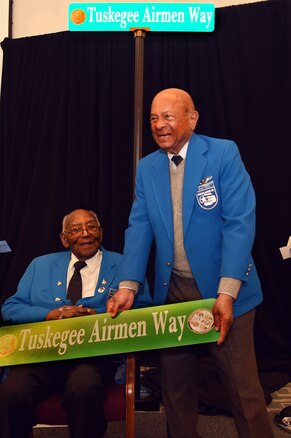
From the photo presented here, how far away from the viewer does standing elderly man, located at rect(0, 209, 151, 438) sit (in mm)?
2225

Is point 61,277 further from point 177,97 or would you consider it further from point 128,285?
point 177,97

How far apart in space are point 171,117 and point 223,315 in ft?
2.70

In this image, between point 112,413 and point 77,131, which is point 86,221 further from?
point 77,131

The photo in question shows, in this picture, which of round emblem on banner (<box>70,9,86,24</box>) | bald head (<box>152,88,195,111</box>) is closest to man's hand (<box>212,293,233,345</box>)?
bald head (<box>152,88,195,111</box>)

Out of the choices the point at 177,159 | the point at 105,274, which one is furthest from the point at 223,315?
the point at 105,274

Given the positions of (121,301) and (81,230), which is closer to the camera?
(121,301)

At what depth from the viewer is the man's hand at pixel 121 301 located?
2.13 metres

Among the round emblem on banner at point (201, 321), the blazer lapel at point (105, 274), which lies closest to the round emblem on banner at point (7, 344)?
the blazer lapel at point (105, 274)

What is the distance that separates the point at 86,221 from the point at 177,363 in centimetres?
114

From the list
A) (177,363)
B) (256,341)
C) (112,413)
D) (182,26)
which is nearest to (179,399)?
(177,363)

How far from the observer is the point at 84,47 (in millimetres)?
4215

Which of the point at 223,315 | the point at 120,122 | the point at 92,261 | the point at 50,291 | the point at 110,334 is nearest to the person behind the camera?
the point at 223,315

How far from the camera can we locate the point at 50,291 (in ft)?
9.20

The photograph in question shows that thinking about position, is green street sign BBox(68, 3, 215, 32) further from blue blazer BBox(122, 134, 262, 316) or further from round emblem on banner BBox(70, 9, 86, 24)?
blue blazer BBox(122, 134, 262, 316)
